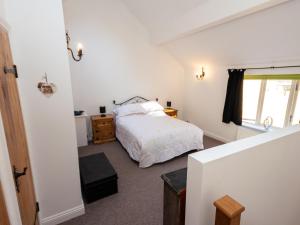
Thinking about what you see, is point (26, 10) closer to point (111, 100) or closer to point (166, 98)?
point (111, 100)

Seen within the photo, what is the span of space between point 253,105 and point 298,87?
85 centimetres

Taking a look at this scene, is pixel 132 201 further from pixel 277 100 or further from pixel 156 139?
pixel 277 100

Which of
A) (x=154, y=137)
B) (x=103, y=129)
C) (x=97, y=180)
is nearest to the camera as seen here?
(x=97, y=180)

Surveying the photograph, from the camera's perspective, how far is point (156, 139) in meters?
2.83

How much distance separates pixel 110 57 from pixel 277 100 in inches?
143

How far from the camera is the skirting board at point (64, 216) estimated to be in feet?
5.66

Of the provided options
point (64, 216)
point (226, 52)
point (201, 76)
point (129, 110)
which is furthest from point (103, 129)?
point (226, 52)

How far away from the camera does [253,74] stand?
3.36m

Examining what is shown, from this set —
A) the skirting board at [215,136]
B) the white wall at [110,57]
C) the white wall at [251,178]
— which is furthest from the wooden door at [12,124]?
the skirting board at [215,136]

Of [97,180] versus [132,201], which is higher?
[97,180]

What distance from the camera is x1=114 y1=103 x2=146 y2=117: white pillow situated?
3945mm

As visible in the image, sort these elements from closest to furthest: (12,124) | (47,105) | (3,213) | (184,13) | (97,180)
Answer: (3,213), (12,124), (47,105), (97,180), (184,13)

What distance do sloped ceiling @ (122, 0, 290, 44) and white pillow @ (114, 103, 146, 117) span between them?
5.60ft

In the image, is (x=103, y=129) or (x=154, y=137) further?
(x=103, y=129)
